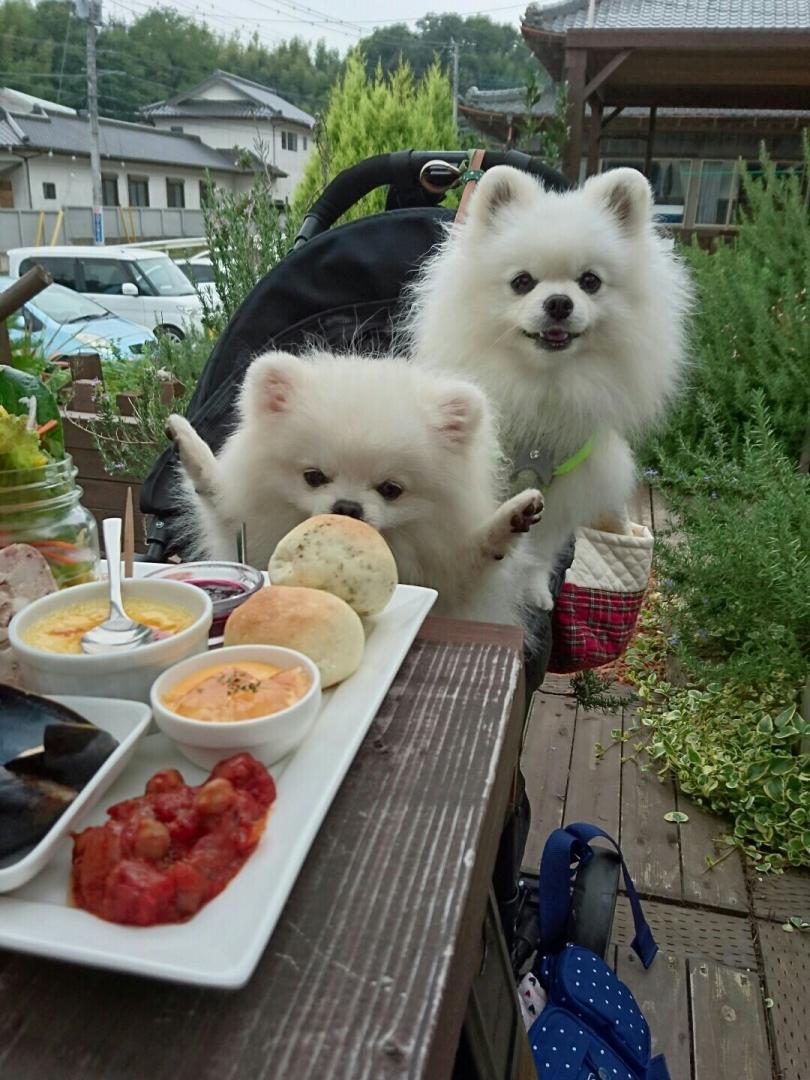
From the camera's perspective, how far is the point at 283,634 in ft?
2.66

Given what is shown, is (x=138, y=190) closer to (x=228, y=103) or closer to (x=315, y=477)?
(x=228, y=103)

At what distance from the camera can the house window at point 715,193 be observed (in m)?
11.6

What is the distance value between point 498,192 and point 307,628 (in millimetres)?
1353

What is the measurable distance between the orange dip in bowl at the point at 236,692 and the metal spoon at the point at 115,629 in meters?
0.08

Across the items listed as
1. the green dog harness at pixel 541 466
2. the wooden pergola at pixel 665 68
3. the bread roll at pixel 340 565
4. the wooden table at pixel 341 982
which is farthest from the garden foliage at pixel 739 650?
the wooden pergola at pixel 665 68

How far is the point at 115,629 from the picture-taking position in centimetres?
79

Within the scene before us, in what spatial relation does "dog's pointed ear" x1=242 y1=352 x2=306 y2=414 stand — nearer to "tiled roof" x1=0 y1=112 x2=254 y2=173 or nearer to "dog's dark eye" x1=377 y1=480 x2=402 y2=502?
"dog's dark eye" x1=377 y1=480 x2=402 y2=502

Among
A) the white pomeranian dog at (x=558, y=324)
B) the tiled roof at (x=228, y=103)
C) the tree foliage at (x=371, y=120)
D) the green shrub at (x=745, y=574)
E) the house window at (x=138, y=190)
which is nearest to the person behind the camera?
the white pomeranian dog at (x=558, y=324)

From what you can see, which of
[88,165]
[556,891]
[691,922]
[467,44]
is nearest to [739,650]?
[691,922]

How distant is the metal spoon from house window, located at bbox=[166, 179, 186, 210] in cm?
3360

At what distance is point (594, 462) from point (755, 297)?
3640 mm

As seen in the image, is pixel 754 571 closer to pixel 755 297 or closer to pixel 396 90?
pixel 755 297

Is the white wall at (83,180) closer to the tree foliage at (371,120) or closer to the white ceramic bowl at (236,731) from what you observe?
the tree foliage at (371,120)

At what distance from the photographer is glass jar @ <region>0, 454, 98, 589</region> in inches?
35.0
